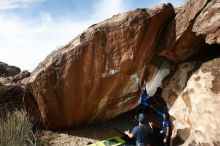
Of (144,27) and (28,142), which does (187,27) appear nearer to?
(144,27)

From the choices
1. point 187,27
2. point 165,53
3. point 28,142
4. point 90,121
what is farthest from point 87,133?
point 187,27

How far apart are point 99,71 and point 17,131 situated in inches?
117

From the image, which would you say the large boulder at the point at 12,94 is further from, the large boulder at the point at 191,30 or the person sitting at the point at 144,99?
the large boulder at the point at 191,30

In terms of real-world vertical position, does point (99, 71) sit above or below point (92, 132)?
above

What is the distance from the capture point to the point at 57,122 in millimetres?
12281

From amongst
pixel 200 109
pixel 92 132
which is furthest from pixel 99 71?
pixel 200 109

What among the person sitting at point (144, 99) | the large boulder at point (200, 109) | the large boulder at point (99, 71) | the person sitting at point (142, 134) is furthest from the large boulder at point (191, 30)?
the person sitting at point (142, 134)

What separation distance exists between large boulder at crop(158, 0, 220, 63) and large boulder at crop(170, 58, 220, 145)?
0.82 metres

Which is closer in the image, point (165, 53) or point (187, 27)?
point (187, 27)

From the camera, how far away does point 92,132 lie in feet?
39.8

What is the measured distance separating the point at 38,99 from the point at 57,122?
37.0 inches

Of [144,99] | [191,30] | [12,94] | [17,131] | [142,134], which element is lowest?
[17,131]

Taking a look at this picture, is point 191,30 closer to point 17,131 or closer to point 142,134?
point 142,134

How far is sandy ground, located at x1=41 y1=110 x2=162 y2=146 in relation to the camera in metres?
11.7
